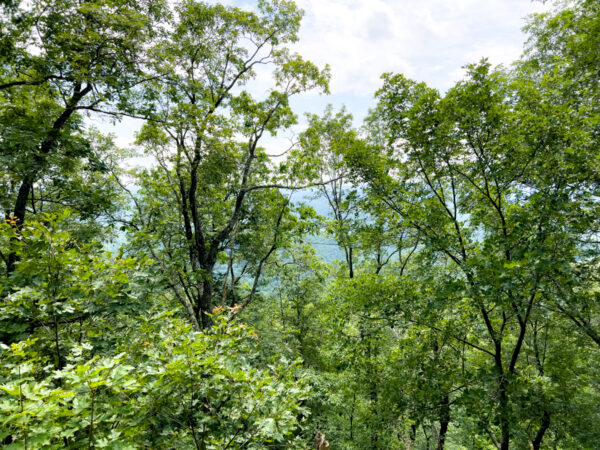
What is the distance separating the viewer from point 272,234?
37.0 feet

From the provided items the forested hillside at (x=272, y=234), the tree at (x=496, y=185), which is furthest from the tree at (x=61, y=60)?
the tree at (x=496, y=185)

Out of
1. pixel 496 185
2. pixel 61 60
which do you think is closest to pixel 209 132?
pixel 61 60

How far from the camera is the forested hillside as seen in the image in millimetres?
3150

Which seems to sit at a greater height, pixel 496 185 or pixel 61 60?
pixel 61 60

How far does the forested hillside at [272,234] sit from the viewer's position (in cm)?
315

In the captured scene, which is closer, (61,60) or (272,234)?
(61,60)

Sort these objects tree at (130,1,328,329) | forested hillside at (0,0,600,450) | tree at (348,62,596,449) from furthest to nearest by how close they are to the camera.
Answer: tree at (130,1,328,329) → tree at (348,62,596,449) → forested hillside at (0,0,600,450)

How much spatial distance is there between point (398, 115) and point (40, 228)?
688 centimetres

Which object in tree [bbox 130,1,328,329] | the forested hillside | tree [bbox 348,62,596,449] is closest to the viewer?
the forested hillside

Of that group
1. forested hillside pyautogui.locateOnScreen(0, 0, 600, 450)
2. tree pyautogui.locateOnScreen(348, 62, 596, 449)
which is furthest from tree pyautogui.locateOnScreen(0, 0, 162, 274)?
tree pyautogui.locateOnScreen(348, 62, 596, 449)

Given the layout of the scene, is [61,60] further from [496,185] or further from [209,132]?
[496,185]

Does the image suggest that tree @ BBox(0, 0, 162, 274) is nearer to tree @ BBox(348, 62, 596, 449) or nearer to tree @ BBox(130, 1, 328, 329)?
tree @ BBox(130, 1, 328, 329)

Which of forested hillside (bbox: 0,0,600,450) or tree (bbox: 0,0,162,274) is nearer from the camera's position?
forested hillside (bbox: 0,0,600,450)

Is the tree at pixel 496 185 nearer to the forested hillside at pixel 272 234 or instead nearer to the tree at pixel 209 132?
the forested hillside at pixel 272 234
